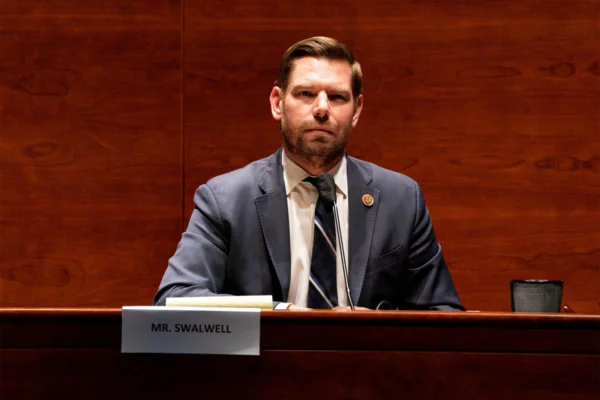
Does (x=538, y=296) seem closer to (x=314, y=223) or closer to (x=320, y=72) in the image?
(x=314, y=223)

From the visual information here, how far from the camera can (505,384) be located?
1.25 meters

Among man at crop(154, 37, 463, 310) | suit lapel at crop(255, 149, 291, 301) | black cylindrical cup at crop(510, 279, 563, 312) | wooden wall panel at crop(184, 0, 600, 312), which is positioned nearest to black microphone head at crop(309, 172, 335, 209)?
man at crop(154, 37, 463, 310)

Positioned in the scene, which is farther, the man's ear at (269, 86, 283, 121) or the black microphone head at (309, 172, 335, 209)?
the man's ear at (269, 86, 283, 121)

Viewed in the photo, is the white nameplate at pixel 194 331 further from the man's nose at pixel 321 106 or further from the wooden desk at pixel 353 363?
the man's nose at pixel 321 106

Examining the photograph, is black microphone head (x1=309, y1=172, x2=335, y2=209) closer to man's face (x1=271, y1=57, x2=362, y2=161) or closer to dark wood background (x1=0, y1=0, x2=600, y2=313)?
man's face (x1=271, y1=57, x2=362, y2=161)

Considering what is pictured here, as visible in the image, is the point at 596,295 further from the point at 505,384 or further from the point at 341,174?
the point at 505,384

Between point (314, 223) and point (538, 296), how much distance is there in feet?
2.02

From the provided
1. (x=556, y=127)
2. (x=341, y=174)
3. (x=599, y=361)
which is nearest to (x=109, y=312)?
(x=599, y=361)

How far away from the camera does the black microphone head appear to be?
165cm

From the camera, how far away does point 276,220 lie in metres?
1.99

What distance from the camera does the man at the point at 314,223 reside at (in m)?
1.94

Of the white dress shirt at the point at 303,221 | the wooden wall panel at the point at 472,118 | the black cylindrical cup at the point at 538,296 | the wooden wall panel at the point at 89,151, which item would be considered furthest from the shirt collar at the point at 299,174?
the wooden wall panel at the point at 89,151

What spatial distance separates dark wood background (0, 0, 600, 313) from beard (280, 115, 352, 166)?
78 centimetres

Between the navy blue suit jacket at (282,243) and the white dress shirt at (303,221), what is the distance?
0.8 inches
